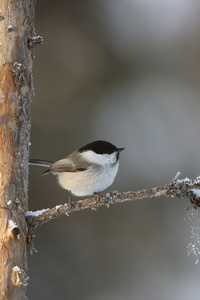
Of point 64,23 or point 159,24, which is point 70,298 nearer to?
point 64,23

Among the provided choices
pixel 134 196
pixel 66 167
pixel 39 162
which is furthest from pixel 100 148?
pixel 134 196

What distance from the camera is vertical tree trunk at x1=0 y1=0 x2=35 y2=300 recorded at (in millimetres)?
1476

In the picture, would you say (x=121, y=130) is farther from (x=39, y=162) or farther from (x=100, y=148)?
(x=39, y=162)

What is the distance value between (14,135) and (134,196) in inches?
22.9

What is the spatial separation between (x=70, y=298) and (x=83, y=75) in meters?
2.18

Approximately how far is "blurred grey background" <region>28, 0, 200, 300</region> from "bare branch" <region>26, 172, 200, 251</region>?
5.94ft

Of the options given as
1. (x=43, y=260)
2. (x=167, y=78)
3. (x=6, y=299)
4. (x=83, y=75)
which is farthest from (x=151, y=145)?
(x=6, y=299)

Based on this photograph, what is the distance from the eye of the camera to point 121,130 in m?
3.81

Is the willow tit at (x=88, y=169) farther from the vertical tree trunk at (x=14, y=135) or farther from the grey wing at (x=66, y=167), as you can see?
the vertical tree trunk at (x=14, y=135)

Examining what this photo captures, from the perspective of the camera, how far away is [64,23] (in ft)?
11.9

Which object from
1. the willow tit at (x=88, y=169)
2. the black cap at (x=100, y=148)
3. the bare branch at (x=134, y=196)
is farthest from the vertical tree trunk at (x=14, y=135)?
the black cap at (x=100, y=148)

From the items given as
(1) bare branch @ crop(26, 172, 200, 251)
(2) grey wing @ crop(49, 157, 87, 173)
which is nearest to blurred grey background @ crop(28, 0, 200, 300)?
(2) grey wing @ crop(49, 157, 87, 173)

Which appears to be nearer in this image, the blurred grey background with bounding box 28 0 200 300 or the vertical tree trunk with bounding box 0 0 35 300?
the vertical tree trunk with bounding box 0 0 35 300

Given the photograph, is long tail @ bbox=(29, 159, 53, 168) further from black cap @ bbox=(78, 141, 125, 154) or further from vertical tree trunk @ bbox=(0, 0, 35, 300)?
vertical tree trunk @ bbox=(0, 0, 35, 300)
